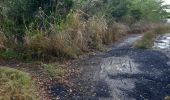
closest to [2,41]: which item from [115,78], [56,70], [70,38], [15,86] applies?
[70,38]

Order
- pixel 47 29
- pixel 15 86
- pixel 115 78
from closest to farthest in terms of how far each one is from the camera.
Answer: pixel 15 86 → pixel 115 78 → pixel 47 29

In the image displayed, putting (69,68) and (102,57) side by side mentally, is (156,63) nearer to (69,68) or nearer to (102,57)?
(102,57)

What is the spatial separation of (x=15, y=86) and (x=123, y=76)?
2831 mm

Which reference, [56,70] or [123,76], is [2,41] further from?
[123,76]

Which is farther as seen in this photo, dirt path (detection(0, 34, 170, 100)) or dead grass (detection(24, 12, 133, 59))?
dead grass (detection(24, 12, 133, 59))

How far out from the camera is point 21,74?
275 inches

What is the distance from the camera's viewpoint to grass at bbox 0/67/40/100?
6.06 metres

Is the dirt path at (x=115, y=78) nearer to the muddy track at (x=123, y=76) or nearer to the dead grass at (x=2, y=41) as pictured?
the muddy track at (x=123, y=76)

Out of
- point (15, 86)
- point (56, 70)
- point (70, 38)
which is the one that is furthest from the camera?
point (70, 38)

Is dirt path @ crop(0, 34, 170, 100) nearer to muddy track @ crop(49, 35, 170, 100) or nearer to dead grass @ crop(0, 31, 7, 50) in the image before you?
muddy track @ crop(49, 35, 170, 100)

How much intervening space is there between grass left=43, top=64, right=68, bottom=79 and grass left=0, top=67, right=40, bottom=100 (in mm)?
854

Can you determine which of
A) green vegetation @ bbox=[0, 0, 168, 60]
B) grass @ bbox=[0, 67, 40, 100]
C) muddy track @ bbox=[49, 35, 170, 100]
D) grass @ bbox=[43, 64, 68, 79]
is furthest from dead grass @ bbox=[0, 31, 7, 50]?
grass @ bbox=[0, 67, 40, 100]

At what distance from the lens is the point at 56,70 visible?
826 cm

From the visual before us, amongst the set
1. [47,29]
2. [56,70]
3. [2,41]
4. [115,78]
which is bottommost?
[115,78]
